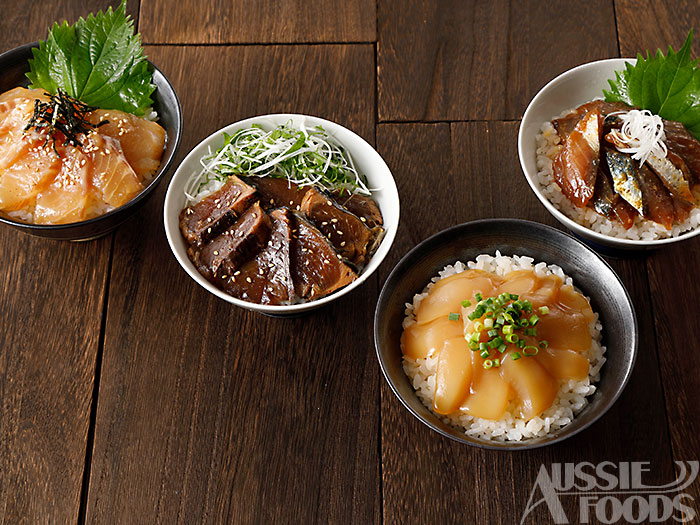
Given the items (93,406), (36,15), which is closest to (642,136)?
(93,406)

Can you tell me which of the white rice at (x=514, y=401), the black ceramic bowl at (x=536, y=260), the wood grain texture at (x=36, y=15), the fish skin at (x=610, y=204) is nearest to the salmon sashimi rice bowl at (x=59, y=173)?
the wood grain texture at (x=36, y=15)

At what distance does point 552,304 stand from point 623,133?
686 millimetres

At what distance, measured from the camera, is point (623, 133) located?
232 centimetres

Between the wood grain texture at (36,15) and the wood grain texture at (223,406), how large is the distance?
3.29 feet

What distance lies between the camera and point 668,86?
8.02ft

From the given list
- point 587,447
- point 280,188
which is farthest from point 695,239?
point 280,188

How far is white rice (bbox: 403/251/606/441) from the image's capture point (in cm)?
204

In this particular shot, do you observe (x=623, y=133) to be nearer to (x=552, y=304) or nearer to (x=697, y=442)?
(x=552, y=304)

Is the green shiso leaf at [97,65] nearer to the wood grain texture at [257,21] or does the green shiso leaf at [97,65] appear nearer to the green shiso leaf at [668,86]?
the wood grain texture at [257,21]

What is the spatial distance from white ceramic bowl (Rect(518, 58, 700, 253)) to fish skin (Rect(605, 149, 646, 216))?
16 cm

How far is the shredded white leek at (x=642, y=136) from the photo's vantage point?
7.47ft

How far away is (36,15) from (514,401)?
2.54 metres

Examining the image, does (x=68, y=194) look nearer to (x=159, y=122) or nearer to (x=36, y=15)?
(x=159, y=122)

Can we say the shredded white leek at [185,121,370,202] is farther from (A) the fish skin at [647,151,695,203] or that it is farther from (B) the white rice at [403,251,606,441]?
(A) the fish skin at [647,151,695,203]
